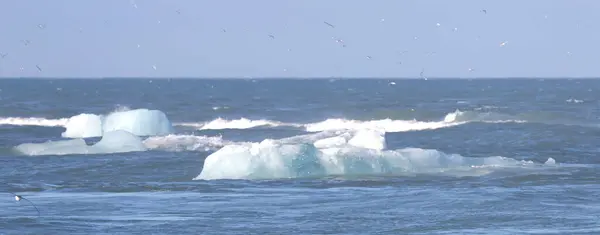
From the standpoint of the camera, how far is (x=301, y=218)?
21.4 meters

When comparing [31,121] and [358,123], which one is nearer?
[358,123]

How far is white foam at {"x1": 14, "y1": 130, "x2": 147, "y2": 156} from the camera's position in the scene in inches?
1551

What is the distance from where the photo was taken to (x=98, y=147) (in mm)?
39656

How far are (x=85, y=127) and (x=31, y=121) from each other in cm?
1839

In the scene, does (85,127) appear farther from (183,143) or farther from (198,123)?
(198,123)

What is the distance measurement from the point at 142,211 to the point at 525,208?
22.2ft

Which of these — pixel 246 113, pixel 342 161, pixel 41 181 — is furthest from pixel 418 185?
pixel 246 113

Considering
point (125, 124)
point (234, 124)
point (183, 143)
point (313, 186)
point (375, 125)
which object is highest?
point (234, 124)

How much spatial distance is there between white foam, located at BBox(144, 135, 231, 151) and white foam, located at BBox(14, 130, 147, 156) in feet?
3.47

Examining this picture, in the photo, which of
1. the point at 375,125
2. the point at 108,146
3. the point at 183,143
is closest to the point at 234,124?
the point at 375,125

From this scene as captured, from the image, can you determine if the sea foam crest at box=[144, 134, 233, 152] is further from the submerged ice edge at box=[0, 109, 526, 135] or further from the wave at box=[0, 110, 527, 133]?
the wave at box=[0, 110, 527, 133]

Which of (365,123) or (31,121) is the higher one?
(31,121)

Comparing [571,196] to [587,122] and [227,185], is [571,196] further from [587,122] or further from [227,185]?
[587,122]

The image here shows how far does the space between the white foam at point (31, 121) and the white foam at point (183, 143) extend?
997 inches
